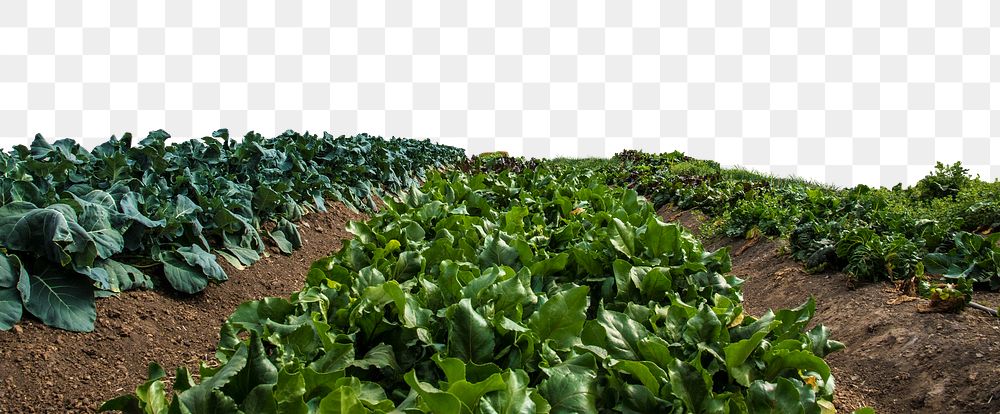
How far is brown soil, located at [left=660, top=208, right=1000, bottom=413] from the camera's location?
340 cm

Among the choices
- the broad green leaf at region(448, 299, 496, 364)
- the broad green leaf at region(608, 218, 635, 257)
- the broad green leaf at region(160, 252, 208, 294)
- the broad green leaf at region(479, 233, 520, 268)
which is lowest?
the broad green leaf at region(160, 252, 208, 294)

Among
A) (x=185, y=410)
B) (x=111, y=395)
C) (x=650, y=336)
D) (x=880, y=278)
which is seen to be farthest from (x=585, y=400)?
(x=880, y=278)

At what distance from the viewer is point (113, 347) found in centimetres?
380

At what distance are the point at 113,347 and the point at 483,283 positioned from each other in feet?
8.54

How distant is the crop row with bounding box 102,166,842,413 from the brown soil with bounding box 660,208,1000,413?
125 centimetres

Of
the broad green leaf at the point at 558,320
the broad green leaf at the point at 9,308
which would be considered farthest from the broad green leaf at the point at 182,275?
the broad green leaf at the point at 558,320

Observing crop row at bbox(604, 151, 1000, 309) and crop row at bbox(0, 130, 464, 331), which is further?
crop row at bbox(604, 151, 1000, 309)

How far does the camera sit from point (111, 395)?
345 cm

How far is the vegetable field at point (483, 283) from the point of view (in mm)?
1928

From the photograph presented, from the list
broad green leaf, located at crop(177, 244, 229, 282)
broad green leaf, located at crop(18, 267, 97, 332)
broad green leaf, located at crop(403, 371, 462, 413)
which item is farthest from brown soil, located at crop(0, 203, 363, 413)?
broad green leaf, located at crop(403, 371, 462, 413)

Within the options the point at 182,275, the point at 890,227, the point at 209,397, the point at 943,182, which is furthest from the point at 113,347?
the point at 943,182

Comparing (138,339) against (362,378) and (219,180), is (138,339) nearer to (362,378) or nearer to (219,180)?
(219,180)

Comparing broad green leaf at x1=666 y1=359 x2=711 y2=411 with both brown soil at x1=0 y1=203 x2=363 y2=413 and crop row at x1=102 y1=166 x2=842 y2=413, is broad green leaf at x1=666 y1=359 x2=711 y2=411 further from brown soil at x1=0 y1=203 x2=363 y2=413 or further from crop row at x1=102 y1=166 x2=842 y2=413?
brown soil at x1=0 y1=203 x2=363 y2=413

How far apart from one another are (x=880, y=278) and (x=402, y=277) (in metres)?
3.67
